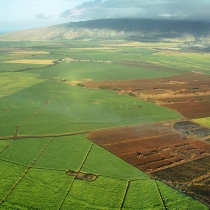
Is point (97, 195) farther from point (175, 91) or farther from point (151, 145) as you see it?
point (175, 91)

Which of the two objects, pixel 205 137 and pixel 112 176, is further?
pixel 205 137

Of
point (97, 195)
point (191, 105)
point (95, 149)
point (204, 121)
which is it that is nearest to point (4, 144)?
point (95, 149)

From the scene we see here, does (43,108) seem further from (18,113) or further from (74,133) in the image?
(74,133)

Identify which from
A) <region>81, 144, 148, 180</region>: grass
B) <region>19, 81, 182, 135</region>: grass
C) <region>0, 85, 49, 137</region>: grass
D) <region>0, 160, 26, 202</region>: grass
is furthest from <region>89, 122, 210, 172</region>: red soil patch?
<region>0, 85, 49, 137</region>: grass

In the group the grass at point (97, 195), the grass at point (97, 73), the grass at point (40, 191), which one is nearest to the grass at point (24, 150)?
the grass at point (40, 191)

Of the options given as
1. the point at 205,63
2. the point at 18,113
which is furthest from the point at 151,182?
the point at 205,63
